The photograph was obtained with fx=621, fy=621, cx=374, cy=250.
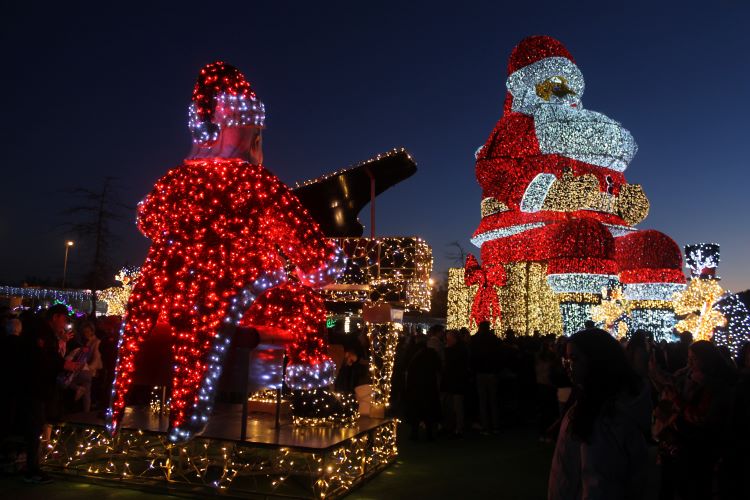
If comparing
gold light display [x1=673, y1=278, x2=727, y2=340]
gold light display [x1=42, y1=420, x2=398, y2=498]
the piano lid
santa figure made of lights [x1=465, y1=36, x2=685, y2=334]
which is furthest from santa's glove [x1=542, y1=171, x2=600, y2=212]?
gold light display [x1=42, y1=420, x2=398, y2=498]

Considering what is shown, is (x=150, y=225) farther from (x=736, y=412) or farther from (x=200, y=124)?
(x=736, y=412)

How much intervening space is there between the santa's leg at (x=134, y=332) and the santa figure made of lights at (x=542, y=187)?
45.8ft

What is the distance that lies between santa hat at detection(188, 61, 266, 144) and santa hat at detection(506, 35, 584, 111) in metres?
16.8

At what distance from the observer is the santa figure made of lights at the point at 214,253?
516 centimetres

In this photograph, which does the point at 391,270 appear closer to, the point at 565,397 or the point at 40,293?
the point at 565,397

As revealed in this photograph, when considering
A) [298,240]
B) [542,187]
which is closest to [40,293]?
[542,187]

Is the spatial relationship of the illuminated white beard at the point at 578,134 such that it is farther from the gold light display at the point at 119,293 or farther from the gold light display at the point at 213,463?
the gold light display at the point at 119,293

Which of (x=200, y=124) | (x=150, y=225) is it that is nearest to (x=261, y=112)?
(x=200, y=124)

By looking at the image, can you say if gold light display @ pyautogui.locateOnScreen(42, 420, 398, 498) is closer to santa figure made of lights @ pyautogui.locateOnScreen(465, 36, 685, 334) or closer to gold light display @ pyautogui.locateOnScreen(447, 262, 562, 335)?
santa figure made of lights @ pyautogui.locateOnScreen(465, 36, 685, 334)

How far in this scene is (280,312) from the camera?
234 inches

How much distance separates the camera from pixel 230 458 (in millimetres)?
5812

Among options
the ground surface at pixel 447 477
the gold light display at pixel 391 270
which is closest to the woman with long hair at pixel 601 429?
the ground surface at pixel 447 477

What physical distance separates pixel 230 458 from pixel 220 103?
3.30 m

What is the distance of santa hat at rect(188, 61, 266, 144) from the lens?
5.73 metres
